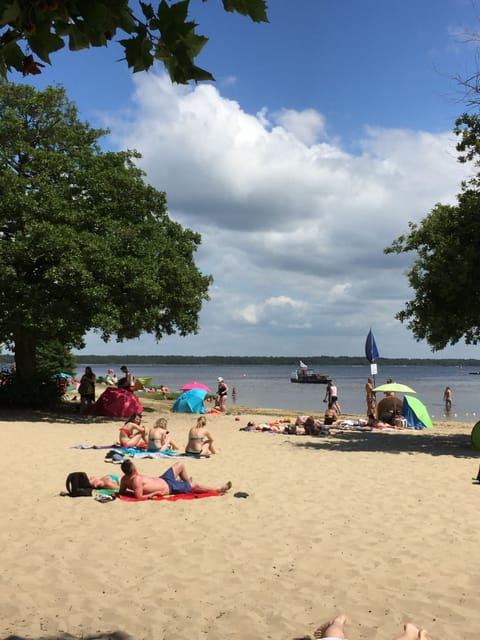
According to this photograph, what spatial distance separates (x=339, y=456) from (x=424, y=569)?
793 centimetres

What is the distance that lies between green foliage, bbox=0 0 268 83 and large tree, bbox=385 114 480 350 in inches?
505

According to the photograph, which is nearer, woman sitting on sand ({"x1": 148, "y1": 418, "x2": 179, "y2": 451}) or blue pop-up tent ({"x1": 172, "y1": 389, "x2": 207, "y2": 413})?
woman sitting on sand ({"x1": 148, "y1": 418, "x2": 179, "y2": 451})

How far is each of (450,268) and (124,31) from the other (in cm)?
1323

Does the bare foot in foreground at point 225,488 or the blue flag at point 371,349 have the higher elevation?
the blue flag at point 371,349

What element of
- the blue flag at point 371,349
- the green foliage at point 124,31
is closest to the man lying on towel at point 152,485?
the green foliage at point 124,31

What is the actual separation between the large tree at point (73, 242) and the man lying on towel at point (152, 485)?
1072 cm

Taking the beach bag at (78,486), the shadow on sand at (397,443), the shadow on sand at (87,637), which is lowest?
the shadow on sand at (397,443)

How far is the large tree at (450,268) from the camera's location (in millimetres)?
14656

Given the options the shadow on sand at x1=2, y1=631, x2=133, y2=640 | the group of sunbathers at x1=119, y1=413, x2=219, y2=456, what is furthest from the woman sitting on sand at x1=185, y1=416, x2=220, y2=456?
the shadow on sand at x1=2, y1=631, x2=133, y2=640

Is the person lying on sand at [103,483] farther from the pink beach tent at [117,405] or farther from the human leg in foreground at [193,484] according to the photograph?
the pink beach tent at [117,405]

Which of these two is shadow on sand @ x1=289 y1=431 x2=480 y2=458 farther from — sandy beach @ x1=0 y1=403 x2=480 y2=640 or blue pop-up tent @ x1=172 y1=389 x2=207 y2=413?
blue pop-up tent @ x1=172 y1=389 x2=207 y2=413

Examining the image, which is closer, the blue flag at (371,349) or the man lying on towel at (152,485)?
the man lying on towel at (152,485)

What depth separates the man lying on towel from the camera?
893cm

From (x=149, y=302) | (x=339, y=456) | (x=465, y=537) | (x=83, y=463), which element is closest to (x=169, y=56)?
(x=465, y=537)
